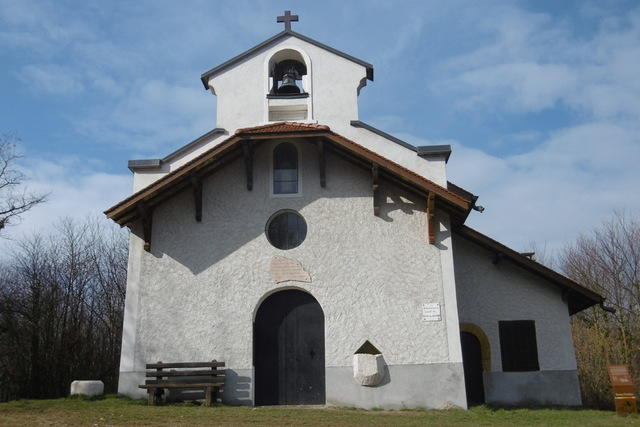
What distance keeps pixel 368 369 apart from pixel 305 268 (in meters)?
2.61

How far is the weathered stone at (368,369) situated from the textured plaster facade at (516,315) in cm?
374

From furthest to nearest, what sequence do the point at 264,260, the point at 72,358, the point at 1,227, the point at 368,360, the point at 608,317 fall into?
the point at 608,317, the point at 72,358, the point at 1,227, the point at 264,260, the point at 368,360

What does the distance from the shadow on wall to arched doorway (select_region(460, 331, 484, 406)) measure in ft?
13.3

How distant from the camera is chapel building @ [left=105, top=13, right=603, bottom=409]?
1223 centimetres

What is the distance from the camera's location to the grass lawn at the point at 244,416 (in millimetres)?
9281

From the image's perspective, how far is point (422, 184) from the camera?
12.4 metres

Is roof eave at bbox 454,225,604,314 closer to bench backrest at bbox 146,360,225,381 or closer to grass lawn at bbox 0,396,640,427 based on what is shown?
grass lawn at bbox 0,396,640,427

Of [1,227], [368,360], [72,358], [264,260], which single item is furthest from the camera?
[72,358]

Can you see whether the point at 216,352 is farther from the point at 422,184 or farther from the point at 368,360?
the point at 422,184

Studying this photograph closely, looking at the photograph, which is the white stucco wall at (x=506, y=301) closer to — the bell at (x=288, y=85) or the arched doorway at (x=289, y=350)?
the arched doorway at (x=289, y=350)

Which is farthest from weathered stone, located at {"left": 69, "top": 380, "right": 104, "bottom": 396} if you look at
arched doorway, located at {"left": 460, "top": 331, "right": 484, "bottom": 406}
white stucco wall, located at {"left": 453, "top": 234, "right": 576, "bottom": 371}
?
white stucco wall, located at {"left": 453, "top": 234, "right": 576, "bottom": 371}

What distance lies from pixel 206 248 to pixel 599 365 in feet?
45.3

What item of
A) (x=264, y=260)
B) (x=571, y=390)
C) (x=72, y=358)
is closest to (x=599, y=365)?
(x=571, y=390)

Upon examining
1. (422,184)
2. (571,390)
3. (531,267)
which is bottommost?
(571,390)
